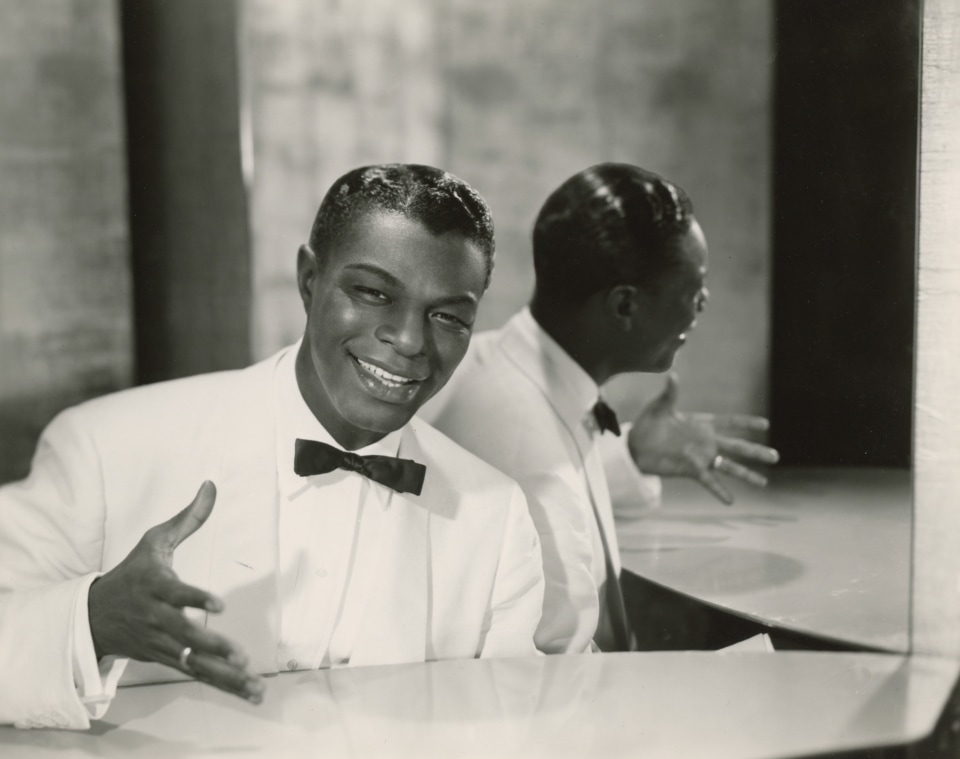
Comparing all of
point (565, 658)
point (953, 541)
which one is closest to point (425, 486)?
point (565, 658)

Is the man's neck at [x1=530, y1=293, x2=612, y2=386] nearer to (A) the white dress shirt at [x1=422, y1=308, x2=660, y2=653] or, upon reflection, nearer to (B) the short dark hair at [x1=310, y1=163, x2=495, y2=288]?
(A) the white dress shirt at [x1=422, y1=308, x2=660, y2=653]

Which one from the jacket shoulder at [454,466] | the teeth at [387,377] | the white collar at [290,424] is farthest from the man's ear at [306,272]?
the jacket shoulder at [454,466]

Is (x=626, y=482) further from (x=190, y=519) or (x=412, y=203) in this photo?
(x=190, y=519)

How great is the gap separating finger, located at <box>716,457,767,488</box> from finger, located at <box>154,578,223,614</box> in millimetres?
1594

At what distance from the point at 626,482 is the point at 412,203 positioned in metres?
1.13

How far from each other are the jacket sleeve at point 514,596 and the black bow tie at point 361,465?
24cm

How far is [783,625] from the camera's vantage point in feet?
7.61

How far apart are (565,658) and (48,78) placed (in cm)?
174

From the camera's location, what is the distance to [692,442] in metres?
2.65

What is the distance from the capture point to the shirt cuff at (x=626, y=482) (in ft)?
8.79

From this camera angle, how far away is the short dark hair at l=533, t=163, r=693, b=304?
238cm

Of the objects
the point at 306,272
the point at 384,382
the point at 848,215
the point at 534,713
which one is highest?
the point at 848,215

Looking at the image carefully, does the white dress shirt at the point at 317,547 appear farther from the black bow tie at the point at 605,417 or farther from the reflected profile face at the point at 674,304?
the reflected profile face at the point at 674,304

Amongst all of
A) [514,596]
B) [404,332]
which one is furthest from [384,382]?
[514,596]
